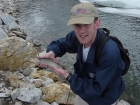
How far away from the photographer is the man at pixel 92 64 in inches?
97.8

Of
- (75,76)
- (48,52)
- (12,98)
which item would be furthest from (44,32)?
(75,76)

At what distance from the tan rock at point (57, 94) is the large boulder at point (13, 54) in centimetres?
135

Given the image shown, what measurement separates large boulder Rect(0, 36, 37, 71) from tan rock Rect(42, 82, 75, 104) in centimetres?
135

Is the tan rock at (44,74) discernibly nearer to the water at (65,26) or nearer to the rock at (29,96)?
the rock at (29,96)

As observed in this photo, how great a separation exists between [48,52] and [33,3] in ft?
51.3

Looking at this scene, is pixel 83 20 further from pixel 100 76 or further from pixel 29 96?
pixel 29 96

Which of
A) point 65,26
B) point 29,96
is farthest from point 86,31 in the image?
point 65,26

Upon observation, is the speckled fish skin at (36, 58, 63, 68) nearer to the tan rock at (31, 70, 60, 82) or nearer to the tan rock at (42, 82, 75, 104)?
the tan rock at (42, 82, 75, 104)

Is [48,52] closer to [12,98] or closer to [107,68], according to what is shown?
[107,68]

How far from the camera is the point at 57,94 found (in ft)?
16.7

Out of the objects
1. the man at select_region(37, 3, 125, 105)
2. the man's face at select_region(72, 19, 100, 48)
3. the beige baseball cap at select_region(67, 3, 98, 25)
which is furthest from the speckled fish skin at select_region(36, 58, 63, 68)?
the beige baseball cap at select_region(67, 3, 98, 25)

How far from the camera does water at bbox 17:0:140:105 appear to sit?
25.0 feet

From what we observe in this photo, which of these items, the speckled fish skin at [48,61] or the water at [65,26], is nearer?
the speckled fish skin at [48,61]

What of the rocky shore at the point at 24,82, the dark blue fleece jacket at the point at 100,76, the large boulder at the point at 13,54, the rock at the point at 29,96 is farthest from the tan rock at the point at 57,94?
the dark blue fleece jacket at the point at 100,76
